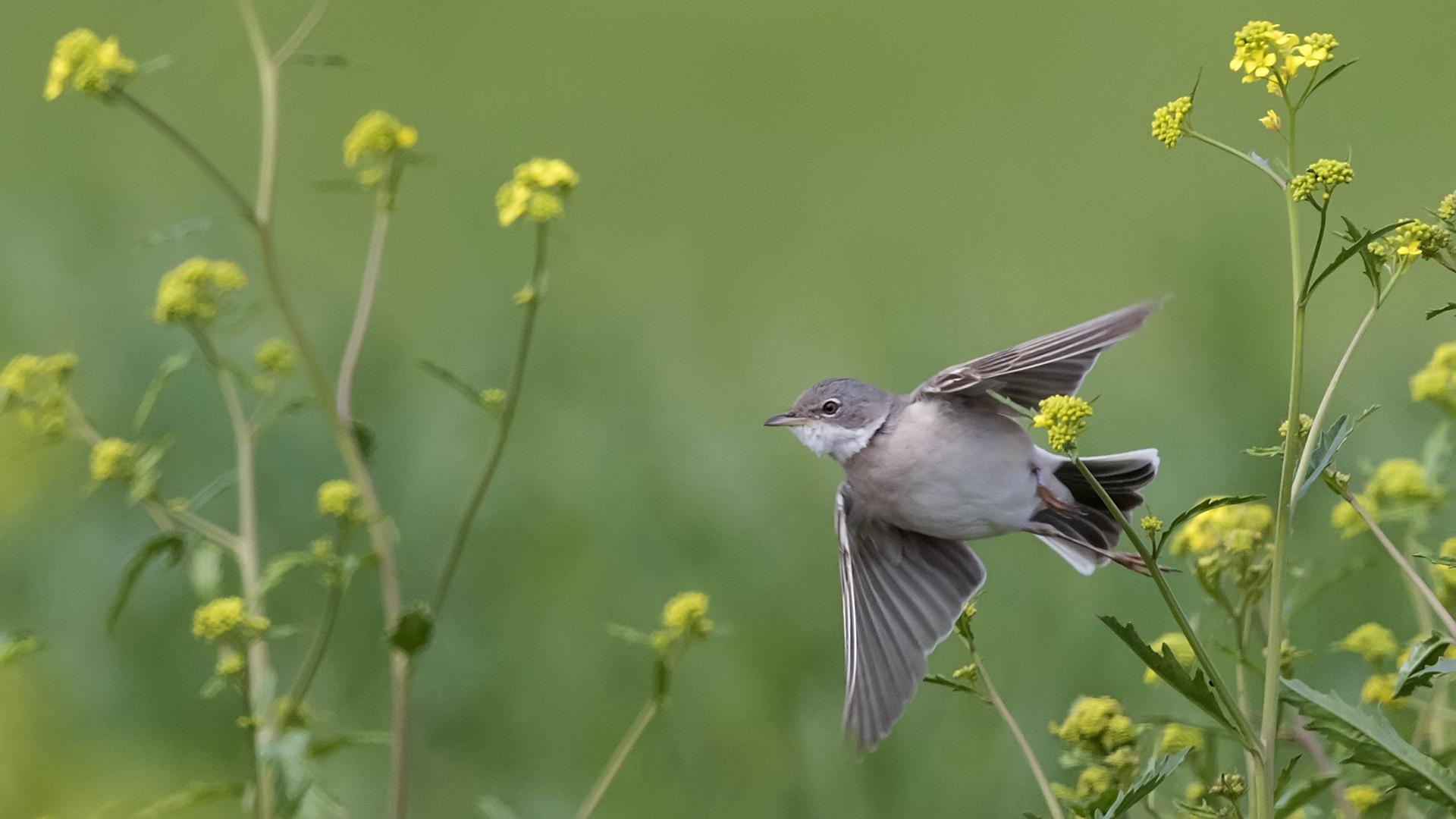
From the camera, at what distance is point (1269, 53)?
1.84 meters

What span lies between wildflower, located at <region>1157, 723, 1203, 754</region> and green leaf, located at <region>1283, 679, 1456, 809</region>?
660mm

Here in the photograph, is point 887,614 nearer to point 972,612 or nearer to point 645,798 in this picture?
point 972,612

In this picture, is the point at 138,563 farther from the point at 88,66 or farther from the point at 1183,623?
the point at 1183,623

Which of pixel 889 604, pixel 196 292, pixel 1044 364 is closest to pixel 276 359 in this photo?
pixel 196 292

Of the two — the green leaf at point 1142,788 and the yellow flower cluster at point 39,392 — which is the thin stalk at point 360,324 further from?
the green leaf at point 1142,788

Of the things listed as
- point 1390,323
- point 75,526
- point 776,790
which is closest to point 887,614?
point 776,790

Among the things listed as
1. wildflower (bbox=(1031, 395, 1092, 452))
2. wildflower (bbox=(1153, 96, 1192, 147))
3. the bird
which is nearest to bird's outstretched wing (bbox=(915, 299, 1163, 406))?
the bird

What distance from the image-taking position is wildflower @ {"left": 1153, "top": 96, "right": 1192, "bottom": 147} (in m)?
1.85

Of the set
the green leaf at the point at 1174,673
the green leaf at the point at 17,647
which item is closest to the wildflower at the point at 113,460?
the green leaf at the point at 17,647

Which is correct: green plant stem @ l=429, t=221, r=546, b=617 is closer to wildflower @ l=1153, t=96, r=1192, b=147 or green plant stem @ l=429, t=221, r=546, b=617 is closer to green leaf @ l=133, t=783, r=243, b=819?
green leaf @ l=133, t=783, r=243, b=819

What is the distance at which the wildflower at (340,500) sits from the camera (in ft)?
9.47

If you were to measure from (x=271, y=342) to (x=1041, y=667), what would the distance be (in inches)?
83.5

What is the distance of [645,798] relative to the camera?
13.1 feet

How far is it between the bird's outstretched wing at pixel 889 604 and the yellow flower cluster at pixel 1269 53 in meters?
1.01
